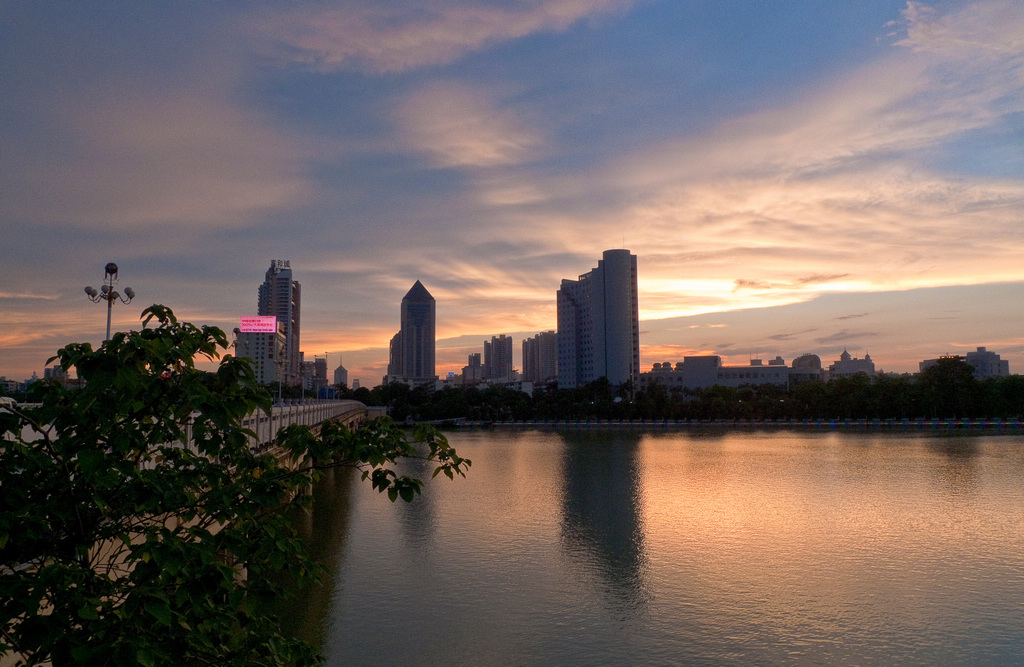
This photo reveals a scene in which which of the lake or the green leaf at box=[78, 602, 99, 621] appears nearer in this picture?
the green leaf at box=[78, 602, 99, 621]

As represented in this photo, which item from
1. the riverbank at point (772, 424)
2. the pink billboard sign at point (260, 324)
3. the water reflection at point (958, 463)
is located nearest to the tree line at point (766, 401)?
the riverbank at point (772, 424)

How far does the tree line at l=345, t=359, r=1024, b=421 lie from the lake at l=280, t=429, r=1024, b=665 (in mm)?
91737

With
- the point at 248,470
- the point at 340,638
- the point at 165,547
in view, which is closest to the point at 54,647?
the point at 165,547

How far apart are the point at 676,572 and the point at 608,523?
35.3 ft

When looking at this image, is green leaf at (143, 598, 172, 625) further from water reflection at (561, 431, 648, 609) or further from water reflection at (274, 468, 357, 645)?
water reflection at (561, 431, 648, 609)

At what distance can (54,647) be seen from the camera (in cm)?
503

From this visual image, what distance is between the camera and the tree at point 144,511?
499 cm

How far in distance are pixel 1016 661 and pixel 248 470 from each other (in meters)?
22.6

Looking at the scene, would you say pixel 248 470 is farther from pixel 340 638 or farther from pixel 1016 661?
pixel 1016 661

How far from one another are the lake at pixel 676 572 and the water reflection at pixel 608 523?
6.6 inches

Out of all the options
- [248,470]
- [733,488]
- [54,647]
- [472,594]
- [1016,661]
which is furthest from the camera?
[733,488]

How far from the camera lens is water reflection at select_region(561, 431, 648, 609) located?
28141 mm

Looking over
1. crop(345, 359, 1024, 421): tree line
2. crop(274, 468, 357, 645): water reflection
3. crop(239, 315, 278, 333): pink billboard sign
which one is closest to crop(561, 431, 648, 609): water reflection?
crop(274, 468, 357, 645): water reflection

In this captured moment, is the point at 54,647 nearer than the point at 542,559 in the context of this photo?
Yes
